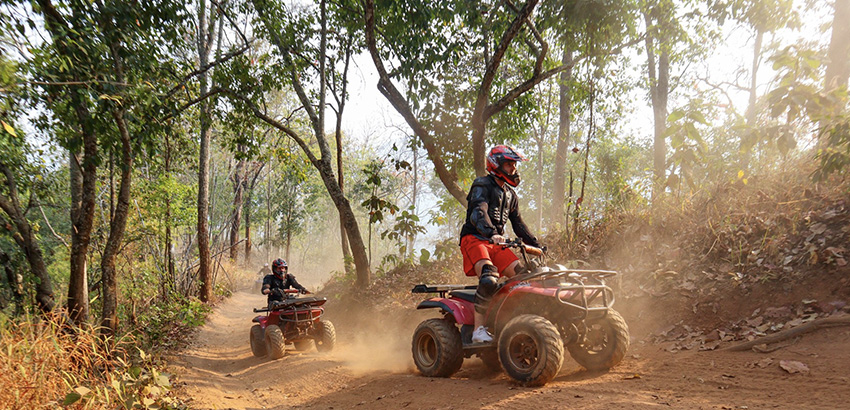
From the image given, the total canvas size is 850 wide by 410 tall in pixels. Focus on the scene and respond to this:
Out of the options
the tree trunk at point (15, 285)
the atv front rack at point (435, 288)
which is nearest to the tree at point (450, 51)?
the atv front rack at point (435, 288)

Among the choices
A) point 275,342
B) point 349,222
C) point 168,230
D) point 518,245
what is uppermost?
point 168,230

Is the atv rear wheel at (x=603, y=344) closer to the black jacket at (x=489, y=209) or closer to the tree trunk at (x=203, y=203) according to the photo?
the black jacket at (x=489, y=209)

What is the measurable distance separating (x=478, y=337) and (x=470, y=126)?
262 inches

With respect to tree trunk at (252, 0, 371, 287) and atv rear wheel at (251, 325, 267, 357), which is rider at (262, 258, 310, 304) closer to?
atv rear wheel at (251, 325, 267, 357)

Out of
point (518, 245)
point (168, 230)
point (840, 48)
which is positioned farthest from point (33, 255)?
point (840, 48)

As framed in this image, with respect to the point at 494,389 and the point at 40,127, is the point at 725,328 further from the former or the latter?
the point at 40,127

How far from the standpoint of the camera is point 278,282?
10.6 metres

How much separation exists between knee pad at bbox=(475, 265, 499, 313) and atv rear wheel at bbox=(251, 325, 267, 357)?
18.8ft

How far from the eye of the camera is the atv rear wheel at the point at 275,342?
8.79 meters

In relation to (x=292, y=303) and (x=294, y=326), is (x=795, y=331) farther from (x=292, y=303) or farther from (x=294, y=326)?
(x=294, y=326)

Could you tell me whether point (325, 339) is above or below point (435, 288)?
below

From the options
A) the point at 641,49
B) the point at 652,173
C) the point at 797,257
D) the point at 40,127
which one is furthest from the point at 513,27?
the point at 40,127

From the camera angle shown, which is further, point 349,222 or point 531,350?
point 349,222

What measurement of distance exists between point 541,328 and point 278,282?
773 cm
